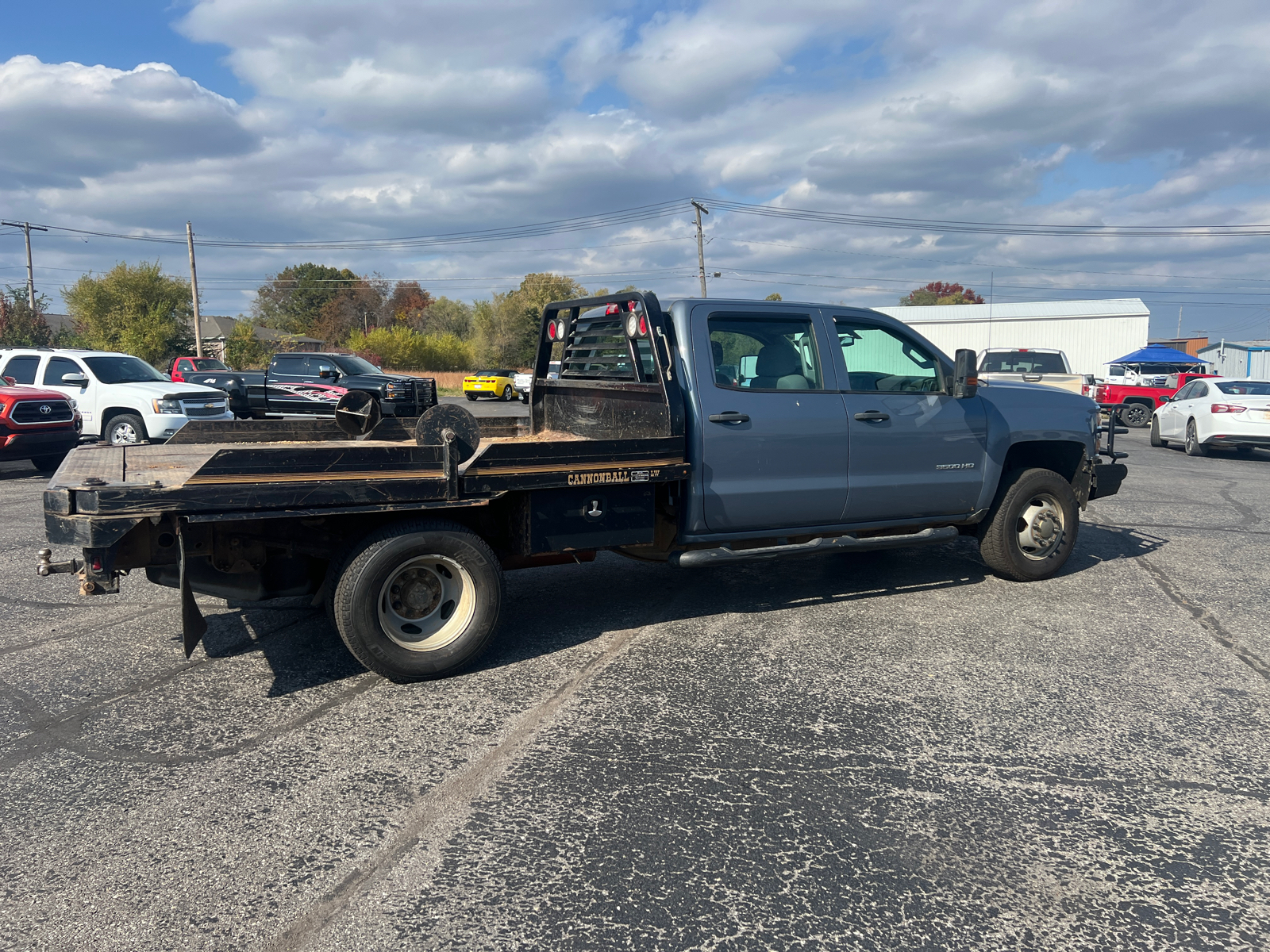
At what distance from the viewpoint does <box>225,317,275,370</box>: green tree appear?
5241 centimetres

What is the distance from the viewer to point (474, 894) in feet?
9.44

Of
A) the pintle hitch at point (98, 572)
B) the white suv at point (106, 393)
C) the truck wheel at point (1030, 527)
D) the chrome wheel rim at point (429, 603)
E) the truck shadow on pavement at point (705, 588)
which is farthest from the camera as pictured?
the white suv at point (106, 393)

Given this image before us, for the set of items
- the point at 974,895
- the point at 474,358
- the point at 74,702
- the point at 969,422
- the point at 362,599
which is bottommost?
the point at 974,895

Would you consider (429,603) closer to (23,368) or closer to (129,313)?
(23,368)

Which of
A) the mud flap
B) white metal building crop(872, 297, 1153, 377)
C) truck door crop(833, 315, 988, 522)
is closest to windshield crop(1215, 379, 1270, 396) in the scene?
truck door crop(833, 315, 988, 522)

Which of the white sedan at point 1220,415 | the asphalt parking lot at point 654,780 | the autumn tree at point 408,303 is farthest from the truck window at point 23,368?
the autumn tree at point 408,303

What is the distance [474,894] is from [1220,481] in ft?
44.7

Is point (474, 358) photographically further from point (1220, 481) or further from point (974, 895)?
point (974, 895)

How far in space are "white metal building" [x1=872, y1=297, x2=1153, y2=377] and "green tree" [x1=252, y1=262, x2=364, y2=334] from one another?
60.6m

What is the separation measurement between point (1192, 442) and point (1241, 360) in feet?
119

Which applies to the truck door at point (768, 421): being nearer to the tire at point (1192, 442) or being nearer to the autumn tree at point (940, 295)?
the tire at point (1192, 442)

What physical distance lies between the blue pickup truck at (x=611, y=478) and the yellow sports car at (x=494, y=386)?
99.9 feet

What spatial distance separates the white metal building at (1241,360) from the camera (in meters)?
44.0

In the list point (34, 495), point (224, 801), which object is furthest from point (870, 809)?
point (34, 495)
